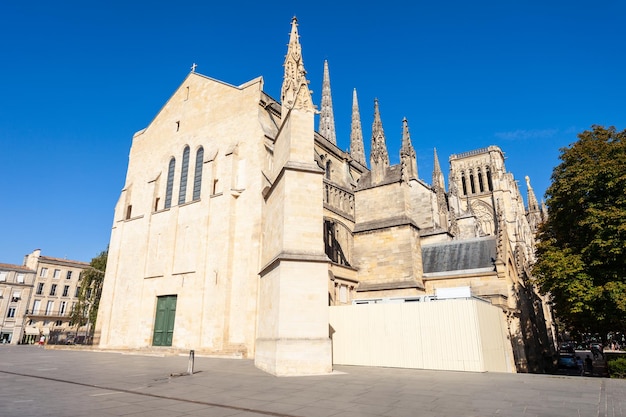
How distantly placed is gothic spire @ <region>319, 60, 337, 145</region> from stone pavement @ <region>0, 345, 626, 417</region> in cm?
5672

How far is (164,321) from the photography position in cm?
2161

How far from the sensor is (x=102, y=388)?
25.8 feet

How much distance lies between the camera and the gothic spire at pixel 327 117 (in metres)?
65.3

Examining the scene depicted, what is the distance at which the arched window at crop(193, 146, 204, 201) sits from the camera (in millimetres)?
22984

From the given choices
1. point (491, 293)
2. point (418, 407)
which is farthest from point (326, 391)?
point (491, 293)

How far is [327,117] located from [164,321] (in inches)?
2042

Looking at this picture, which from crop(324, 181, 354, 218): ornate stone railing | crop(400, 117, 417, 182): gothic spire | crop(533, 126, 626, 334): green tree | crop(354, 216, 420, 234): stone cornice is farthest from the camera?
crop(400, 117, 417, 182): gothic spire

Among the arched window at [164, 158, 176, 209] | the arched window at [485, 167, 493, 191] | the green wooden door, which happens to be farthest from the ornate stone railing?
the arched window at [485, 167, 493, 191]

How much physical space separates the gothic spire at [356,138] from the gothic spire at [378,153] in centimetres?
3780

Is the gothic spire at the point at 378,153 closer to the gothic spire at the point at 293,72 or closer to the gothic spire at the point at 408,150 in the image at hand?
the gothic spire at the point at 408,150

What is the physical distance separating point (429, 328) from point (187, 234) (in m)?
15.2

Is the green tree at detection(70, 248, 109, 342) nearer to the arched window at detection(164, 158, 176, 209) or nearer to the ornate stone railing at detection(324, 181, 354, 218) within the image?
the arched window at detection(164, 158, 176, 209)

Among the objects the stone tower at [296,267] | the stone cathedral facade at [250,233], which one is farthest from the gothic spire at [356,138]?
the stone tower at [296,267]

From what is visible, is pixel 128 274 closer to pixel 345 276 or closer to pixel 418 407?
pixel 345 276
